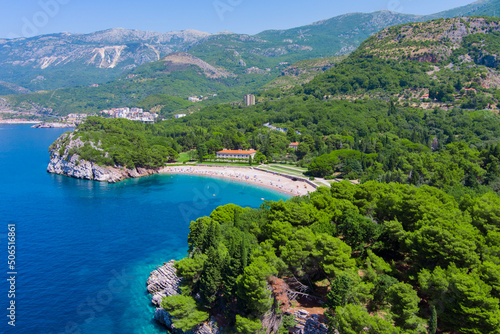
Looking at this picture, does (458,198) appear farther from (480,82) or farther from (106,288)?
(480,82)

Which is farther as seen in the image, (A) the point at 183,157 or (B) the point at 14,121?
(B) the point at 14,121

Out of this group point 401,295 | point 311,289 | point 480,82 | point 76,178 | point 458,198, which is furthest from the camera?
point 480,82

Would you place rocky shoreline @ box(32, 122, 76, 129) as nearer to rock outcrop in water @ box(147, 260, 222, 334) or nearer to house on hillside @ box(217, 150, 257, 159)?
house on hillside @ box(217, 150, 257, 159)


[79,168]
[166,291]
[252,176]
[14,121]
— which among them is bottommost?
[252,176]

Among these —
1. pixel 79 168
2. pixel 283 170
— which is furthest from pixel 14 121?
pixel 283 170

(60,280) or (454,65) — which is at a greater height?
(454,65)

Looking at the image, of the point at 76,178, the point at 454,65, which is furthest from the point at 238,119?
the point at 454,65

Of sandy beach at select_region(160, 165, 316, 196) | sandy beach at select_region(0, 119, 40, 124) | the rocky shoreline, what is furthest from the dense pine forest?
sandy beach at select_region(0, 119, 40, 124)

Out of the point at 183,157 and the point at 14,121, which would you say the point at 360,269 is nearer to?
the point at 183,157
